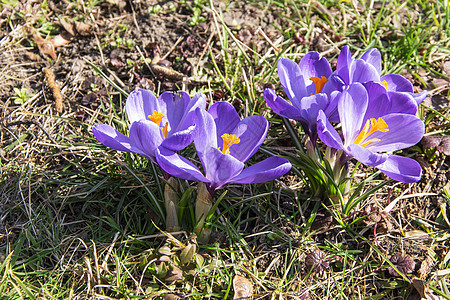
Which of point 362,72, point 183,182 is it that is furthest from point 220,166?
point 362,72

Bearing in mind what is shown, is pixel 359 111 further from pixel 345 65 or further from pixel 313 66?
pixel 313 66

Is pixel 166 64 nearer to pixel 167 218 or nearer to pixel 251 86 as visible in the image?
pixel 251 86

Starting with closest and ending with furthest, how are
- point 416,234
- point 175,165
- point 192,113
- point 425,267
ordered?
1. point 175,165
2. point 192,113
3. point 425,267
4. point 416,234

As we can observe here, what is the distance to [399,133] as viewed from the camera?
191 centimetres

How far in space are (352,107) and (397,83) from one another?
1.28 feet

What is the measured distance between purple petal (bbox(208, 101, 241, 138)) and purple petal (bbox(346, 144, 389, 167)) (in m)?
0.52

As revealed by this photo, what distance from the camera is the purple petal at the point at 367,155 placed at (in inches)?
68.5

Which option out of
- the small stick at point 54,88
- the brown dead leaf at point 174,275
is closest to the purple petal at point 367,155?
the brown dead leaf at point 174,275

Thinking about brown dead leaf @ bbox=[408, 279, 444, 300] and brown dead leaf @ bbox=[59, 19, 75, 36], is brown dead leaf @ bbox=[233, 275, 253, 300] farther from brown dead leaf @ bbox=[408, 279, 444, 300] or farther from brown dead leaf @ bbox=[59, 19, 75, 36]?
brown dead leaf @ bbox=[59, 19, 75, 36]

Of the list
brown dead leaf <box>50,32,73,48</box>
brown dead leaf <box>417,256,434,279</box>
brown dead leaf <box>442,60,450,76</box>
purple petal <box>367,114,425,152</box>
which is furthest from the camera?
brown dead leaf <box>50,32,73,48</box>

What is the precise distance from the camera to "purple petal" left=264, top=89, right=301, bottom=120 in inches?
76.7

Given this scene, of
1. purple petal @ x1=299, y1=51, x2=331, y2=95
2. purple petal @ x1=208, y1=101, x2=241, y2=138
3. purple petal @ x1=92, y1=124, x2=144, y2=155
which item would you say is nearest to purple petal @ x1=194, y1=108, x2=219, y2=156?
purple petal @ x1=208, y1=101, x2=241, y2=138

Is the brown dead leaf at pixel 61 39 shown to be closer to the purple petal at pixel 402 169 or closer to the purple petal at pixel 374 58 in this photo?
the purple petal at pixel 374 58

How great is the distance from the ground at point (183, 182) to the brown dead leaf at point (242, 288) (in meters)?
0.01
